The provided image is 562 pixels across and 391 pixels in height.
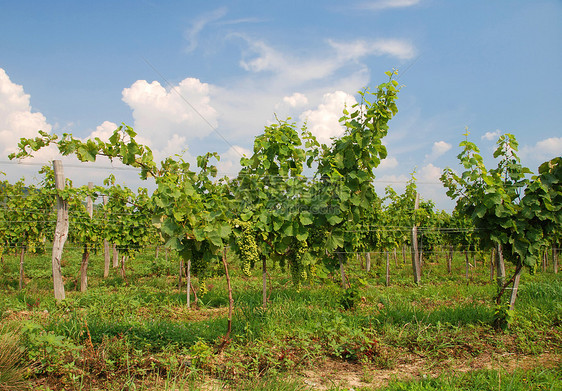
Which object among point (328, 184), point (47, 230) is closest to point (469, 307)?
point (328, 184)

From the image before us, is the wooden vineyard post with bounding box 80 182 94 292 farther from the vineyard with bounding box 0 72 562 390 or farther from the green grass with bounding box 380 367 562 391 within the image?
the green grass with bounding box 380 367 562 391

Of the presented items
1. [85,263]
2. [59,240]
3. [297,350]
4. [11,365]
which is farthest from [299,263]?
[85,263]

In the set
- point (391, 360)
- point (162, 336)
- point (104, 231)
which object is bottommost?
point (391, 360)

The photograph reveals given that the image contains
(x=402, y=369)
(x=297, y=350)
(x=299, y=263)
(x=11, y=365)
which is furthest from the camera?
Result: (x=299, y=263)

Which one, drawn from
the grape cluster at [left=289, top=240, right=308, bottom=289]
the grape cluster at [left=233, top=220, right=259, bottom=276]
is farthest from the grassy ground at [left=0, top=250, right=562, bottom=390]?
the grape cluster at [left=233, top=220, right=259, bottom=276]

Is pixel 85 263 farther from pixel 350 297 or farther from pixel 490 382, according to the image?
pixel 490 382

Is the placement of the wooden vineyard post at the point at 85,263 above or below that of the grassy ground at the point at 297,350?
above

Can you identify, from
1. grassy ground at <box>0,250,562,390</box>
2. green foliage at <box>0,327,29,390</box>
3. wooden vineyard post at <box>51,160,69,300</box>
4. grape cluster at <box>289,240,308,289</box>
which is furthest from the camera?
wooden vineyard post at <box>51,160,69,300</box>

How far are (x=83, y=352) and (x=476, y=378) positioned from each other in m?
4.06

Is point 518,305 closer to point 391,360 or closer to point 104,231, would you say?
point 391,360

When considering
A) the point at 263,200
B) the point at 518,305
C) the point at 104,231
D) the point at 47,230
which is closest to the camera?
the point at 263,200

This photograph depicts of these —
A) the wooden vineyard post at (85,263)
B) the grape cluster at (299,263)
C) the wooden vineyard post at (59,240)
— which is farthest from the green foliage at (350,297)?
the wooden vineyard post at (85,263)

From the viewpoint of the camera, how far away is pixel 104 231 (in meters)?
10.4

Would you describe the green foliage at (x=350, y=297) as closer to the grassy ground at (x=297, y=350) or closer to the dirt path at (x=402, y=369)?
the grassy ground at (x=297, y=350)
